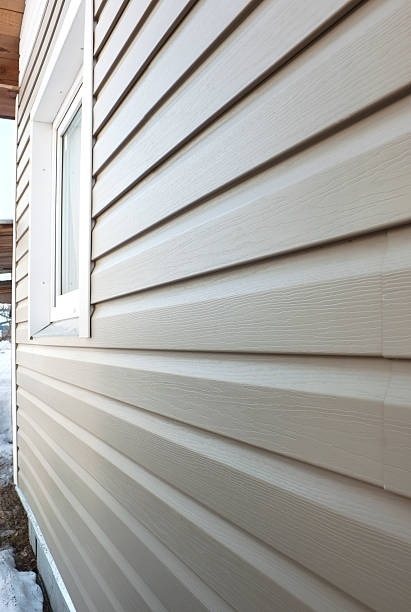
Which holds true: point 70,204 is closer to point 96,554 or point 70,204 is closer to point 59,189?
point 59,189

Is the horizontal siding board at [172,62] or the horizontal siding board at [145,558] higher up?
the horizontal siding board at [172,62]

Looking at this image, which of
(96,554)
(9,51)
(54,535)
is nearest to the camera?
(96,554)

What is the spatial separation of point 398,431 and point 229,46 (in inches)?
28.4

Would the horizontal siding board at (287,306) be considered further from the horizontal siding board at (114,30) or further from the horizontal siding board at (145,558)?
the horizontal siding board at (114,30)

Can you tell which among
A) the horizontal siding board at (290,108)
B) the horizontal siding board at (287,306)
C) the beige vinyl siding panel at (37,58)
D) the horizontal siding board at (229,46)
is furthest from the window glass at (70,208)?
the horizontal siding board at (287,306)

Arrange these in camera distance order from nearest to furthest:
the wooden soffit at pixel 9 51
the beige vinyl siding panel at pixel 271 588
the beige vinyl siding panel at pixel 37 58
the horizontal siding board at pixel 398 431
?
the horizontal siding board at pixel 398 431 < the beige vinyl siding panel at pixel 271 588 < the beige vinyl siding panel at pixel 37 58 < the wooden soffit at pixel 9 51

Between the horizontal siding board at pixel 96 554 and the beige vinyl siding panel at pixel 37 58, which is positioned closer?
the horizontal siding board at pixel 96 554

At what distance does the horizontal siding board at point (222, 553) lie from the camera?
2.21ft

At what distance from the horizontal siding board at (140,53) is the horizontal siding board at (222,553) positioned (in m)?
1.07

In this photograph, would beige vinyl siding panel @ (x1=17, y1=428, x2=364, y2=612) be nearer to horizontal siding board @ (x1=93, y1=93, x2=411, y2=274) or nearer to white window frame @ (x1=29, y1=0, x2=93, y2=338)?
horizontal siding board @ (x1=93, y1=93, x2=411, y2=274)

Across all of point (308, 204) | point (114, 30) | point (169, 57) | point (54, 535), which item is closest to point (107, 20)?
point (114, 30)

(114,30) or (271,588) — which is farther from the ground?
(114,30)

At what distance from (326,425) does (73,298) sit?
1990mm

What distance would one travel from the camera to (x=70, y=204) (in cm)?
267
